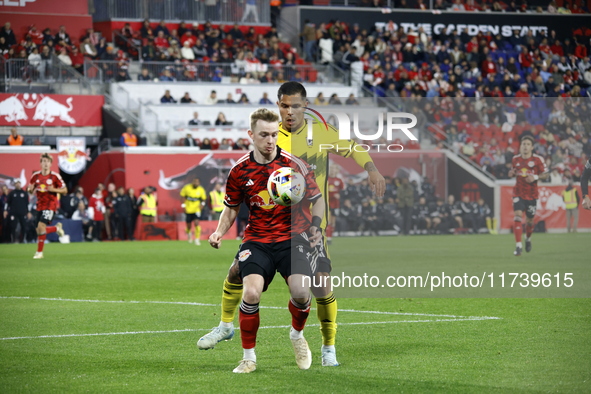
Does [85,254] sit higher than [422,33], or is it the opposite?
[422,33]

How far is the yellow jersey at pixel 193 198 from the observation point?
2675 cm

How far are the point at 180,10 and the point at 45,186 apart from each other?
63.8 feet

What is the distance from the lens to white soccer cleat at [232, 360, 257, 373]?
7027mm

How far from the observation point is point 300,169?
288 inches

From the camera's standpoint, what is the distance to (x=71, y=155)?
30844 mm

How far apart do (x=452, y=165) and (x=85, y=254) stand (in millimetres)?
9104

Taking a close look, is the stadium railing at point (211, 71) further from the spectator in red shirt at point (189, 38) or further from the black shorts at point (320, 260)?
the black shorts at point (320, 260)

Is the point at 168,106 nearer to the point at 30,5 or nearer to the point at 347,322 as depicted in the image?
the point at 30,5

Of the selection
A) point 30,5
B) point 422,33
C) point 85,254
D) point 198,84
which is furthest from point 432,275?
point 422,33

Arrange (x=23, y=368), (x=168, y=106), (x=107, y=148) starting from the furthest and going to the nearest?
(x=168, y=106), (x=107, y=148), (x=23, y=368)

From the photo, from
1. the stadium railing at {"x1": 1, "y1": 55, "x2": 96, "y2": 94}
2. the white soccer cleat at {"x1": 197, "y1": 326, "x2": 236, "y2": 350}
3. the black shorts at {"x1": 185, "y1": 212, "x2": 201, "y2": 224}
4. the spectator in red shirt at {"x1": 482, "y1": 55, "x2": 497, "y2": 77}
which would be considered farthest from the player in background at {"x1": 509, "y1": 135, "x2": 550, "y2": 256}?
the spectator in red shirt at {"x1": 482, "y1": 55, "x2": 497, "y2": 77}

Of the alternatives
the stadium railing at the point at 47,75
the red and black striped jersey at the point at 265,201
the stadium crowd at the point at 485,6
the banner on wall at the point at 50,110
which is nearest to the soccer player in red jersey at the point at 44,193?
the banner on wall at the point at 50,110

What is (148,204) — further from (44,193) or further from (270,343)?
(270,343)

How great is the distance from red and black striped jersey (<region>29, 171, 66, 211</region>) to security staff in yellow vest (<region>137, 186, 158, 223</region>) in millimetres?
8302
